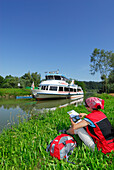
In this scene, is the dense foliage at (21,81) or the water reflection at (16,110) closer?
the water reflection at (16,110)

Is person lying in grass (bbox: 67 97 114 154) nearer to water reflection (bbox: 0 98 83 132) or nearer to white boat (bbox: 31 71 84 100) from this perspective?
water reflection (bbox: 0 98 83 132)

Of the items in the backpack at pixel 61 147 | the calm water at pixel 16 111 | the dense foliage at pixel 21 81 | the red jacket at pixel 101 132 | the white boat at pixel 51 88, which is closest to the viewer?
the red jacket at pixel 101 132

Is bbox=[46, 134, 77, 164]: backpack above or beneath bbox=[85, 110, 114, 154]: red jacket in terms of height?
beneath

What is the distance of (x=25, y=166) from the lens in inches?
81.7

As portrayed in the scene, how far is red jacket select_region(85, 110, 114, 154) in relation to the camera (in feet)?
6.84

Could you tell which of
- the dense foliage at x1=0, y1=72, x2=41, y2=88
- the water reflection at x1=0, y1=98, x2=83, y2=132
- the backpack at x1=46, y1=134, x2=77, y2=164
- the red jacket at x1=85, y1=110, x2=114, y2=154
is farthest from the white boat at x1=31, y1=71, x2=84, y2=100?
the dense foliage at x1=0, y1=72, x2=41, y2=88

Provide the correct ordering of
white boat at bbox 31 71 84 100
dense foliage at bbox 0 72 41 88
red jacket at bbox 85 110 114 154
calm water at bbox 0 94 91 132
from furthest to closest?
dense foliage at bbox 0 72 41 88, white boat at bbox 31 71 84 100, calm water at bbox 0 94 91 132, red jacket at bbox 85 110 114 154

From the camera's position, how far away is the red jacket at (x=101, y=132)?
2.09 metres

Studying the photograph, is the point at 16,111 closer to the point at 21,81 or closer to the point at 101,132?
the point at 101,132

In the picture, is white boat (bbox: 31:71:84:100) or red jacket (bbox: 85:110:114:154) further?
white boat (bbox: 31:71:84:100)

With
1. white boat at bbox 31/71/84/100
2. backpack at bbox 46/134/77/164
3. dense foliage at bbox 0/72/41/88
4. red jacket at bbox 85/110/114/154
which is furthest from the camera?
dense foliage at bbox 0/72/41/88

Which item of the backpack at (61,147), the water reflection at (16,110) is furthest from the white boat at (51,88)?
the backpack at (61,147)

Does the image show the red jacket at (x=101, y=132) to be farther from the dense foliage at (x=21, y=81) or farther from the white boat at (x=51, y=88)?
the dense foliage at (x=21, y=81)

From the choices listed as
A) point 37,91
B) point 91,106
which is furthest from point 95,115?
point 37,91
